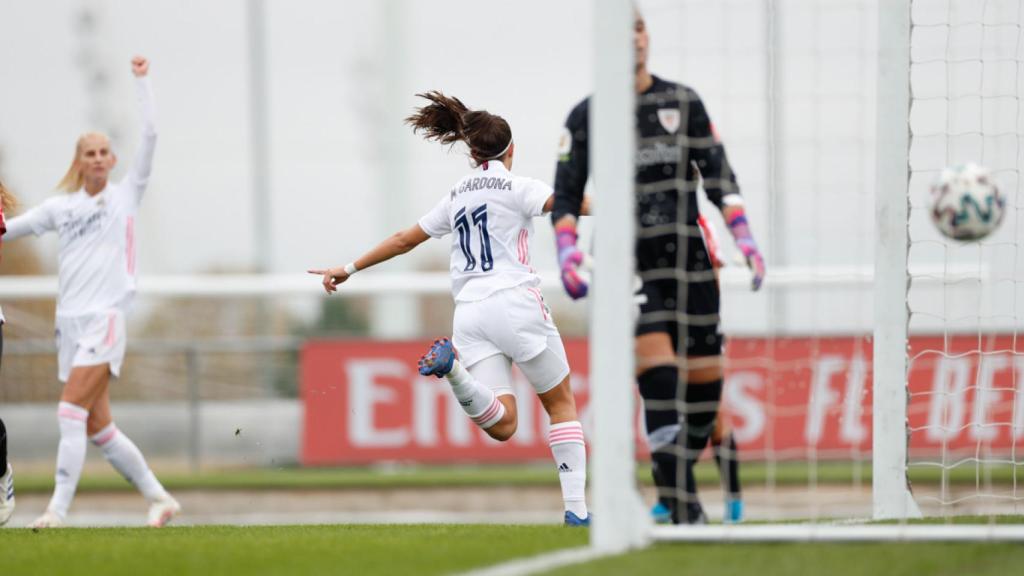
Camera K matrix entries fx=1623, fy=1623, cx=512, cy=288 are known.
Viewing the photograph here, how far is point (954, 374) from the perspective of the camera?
16250mm

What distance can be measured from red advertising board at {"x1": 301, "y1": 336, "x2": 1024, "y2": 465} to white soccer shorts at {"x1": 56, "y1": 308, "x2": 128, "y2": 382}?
671 cm

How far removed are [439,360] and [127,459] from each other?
3.01 metres

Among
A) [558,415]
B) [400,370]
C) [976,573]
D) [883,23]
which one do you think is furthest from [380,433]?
[976,573]

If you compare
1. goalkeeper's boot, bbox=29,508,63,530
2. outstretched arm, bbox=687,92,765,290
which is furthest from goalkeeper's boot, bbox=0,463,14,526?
outstretched arm, bbox=687,92,765,290

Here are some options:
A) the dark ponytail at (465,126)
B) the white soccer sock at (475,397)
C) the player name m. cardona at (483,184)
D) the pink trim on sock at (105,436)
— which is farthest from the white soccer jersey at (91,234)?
the white soccer sock at (475,397)

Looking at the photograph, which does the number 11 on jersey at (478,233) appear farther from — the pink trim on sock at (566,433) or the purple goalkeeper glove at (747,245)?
the purple goalkeeper glove at (747,245)

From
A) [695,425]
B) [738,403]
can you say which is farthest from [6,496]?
[738,403]

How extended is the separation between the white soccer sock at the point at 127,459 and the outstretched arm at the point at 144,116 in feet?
5.24

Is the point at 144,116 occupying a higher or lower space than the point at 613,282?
higher

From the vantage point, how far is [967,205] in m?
6.77

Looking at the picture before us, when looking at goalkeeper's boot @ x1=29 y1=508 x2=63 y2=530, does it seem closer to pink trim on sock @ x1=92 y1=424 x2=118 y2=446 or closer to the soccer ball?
pink trim on sock @ x1=92 y1=424 x2=118 y2=446

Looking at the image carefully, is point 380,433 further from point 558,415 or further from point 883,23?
point 883,23

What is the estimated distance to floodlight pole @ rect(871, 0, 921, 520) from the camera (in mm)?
7617

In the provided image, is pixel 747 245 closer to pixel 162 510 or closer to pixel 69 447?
A: pixel 162 510
